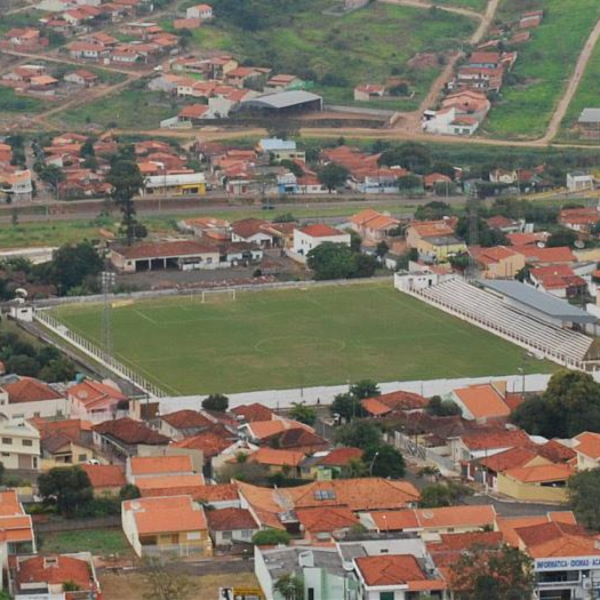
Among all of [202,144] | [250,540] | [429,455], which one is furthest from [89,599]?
[202,144]

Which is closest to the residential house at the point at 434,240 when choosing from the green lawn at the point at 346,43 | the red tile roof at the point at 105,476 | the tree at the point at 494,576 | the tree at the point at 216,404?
the tree at the point at 216,404

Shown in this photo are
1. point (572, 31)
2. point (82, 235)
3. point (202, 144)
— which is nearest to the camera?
point (82, 235)

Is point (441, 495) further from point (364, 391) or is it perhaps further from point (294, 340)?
point (294, 340)

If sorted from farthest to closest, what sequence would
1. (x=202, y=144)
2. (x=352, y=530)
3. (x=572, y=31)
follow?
(x=572, y=31)
(x=202, y=144)
(x=352, y=530)

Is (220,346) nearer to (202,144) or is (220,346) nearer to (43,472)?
(43,472)

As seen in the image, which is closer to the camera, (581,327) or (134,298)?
(581,327)

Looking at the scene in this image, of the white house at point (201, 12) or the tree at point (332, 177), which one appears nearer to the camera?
the tree at point (332, 177)

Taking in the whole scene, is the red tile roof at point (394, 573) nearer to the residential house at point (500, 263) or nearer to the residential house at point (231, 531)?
the residential house at point (231, 531)
